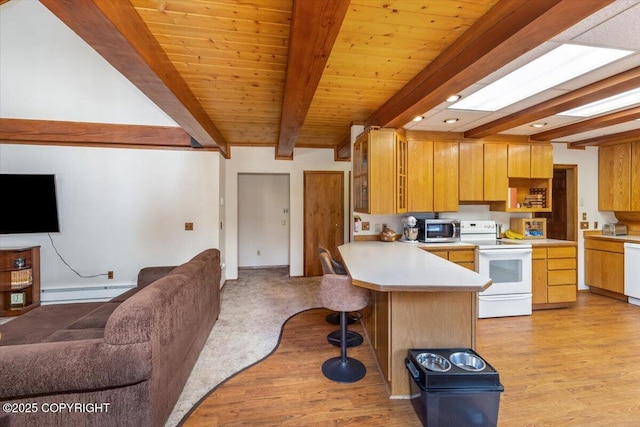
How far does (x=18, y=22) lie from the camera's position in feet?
12.0

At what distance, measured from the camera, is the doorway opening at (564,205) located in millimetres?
4211

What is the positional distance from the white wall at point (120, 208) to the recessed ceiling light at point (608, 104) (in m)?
4.52

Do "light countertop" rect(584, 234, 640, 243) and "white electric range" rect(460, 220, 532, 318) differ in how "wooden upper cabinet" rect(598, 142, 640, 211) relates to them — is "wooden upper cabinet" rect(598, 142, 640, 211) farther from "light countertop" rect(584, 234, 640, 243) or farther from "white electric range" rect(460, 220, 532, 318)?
"white electric range" rect(460, 220, 532, 318)

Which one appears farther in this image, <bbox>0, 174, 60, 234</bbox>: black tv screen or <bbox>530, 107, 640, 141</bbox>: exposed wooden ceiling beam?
<bbox>0, 174, 60, 234</bbox>: black tv screen

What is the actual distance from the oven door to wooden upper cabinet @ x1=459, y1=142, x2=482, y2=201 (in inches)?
32.3

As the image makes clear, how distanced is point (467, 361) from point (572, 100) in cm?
242

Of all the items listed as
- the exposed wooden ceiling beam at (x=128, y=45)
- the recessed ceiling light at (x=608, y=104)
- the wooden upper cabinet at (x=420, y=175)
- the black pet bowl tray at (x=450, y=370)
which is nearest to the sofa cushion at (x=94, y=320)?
the exposed wooden ceiling beam at (x=128, y=45)

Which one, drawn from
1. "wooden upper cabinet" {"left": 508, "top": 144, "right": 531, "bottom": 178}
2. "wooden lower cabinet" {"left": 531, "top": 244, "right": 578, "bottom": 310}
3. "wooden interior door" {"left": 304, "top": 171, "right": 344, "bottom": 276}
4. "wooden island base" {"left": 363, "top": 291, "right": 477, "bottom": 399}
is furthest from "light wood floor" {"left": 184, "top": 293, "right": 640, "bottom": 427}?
"wooden interior door" {"left": 304, "top": 171, "right": 344, "bottom": 276}

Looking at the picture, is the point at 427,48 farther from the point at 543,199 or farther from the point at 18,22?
the point at 18,22

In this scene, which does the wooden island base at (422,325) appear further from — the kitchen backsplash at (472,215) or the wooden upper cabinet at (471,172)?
the wooden upper cabinet at (471,172)

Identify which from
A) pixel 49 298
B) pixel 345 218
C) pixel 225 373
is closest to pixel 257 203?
pixel 345 218

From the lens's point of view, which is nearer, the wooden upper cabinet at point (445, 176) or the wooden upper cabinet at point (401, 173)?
the wooden upper cabinet at point (401, 173)

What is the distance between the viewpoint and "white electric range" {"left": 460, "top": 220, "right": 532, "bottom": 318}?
3295mm

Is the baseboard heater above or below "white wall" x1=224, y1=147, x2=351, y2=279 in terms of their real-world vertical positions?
below
